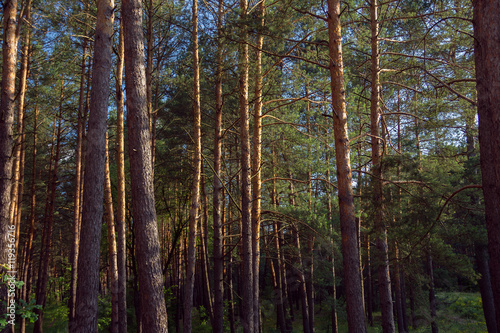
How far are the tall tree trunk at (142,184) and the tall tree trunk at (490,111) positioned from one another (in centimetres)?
447

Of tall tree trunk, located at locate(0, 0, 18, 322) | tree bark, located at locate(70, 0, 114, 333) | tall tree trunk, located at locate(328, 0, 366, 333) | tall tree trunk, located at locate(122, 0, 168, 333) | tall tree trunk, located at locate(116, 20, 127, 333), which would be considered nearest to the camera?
tall tree trunk, located at locate(122, 0, 168, 333)

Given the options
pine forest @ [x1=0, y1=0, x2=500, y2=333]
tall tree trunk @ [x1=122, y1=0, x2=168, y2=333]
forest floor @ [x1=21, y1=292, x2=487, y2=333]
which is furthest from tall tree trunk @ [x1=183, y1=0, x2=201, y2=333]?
forest floor @ [x1=21, y1=292, x2=487, y2=333]

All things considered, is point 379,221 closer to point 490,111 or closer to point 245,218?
point 245,218

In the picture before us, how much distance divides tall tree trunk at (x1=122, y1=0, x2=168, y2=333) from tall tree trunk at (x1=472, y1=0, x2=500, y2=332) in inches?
176

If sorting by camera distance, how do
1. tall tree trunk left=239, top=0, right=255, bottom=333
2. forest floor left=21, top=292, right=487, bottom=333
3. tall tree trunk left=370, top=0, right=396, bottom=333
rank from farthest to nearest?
1. forest floor left=21, top=292, right=487, bottom=333
2. tall tree trunk left=239, top=0, right=255, bottom=333
3. tall tree trunk left=370, top=0, right=396, bottom=333

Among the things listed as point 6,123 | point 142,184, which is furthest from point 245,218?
point 6,123

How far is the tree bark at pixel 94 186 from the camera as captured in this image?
5.47 m

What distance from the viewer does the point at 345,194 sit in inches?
245

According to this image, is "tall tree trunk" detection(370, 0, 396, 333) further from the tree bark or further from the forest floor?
the forest floor

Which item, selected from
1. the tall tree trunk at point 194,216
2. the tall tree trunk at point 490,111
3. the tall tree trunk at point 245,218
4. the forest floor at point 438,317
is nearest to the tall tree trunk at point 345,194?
the tall tree trunk at point 490,111

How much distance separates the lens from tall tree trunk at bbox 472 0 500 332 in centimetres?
435

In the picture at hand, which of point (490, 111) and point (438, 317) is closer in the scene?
point (490, 111)

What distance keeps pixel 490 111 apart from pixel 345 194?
2.58m

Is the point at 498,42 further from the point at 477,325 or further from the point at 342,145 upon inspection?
the point at 477,325
